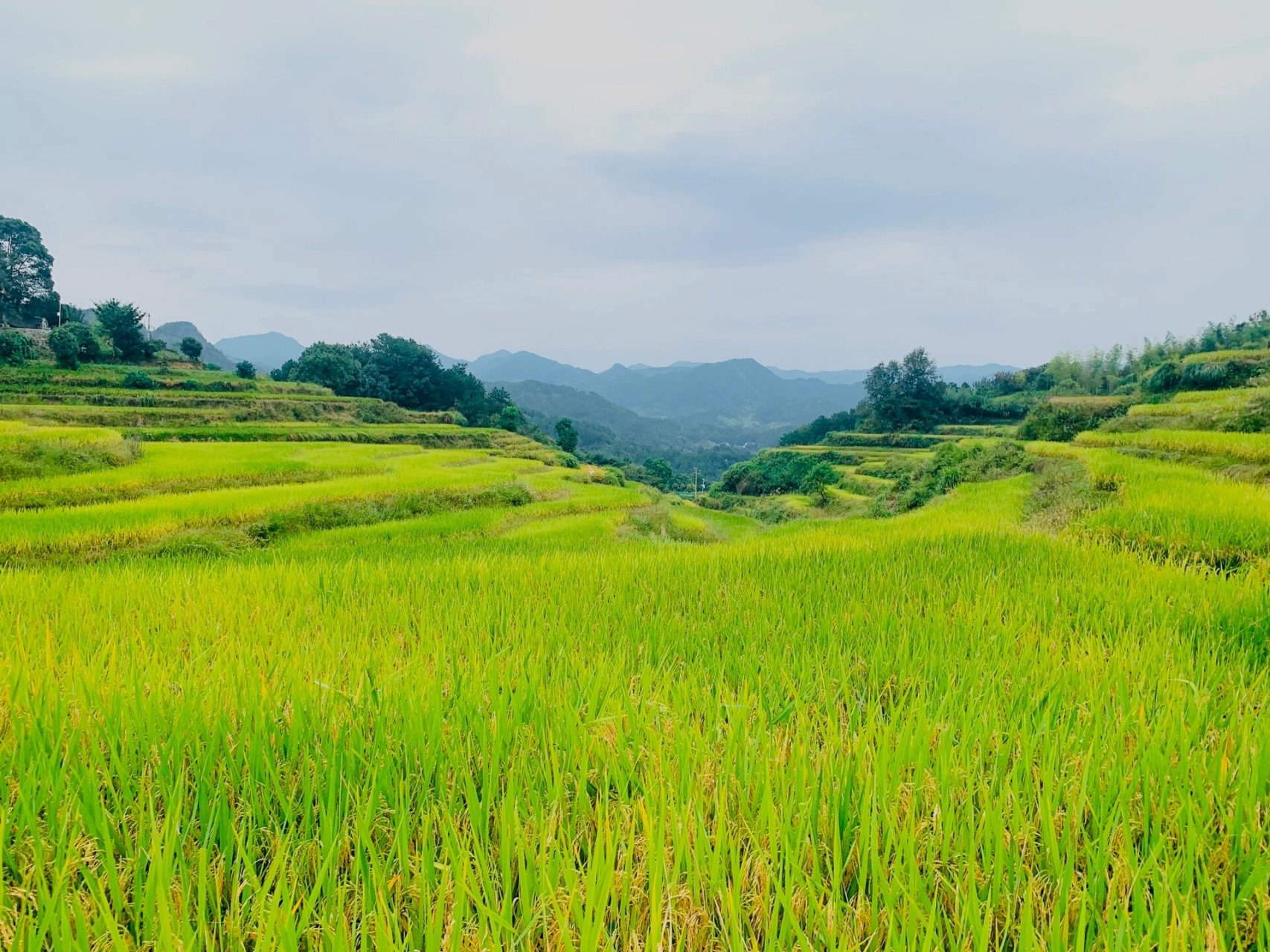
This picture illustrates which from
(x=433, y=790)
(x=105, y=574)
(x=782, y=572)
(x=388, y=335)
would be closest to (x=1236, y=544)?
(x=782, y=572)

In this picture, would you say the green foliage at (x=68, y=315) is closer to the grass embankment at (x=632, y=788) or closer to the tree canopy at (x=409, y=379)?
the tree canopy at (x=409, y=379)

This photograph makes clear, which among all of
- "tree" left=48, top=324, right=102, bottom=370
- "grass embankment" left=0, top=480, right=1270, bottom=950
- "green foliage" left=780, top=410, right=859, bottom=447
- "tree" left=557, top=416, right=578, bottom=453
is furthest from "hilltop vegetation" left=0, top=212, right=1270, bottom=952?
"green foliage" left=780, top=410, right=859, bottom=447

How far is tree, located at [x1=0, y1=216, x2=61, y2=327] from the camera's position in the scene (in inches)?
1876

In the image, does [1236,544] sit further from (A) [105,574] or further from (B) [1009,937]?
(A) [105,574]

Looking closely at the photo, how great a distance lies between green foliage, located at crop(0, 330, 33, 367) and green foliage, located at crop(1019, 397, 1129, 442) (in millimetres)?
51994

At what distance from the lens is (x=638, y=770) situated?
144 cm

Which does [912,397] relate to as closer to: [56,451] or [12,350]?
[56,451]

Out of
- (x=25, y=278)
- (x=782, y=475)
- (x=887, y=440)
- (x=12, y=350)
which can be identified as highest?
(x=25, y=278)

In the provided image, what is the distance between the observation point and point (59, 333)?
32406 millimetres

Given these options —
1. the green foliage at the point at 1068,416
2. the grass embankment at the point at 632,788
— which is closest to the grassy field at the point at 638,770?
the grass embankment at the point at 632,788

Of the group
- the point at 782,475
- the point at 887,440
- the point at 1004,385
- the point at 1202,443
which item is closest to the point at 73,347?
the point at 782,475

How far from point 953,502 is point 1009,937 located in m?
13.3

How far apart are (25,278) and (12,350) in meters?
29.4

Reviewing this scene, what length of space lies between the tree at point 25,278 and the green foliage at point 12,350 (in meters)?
23.5
